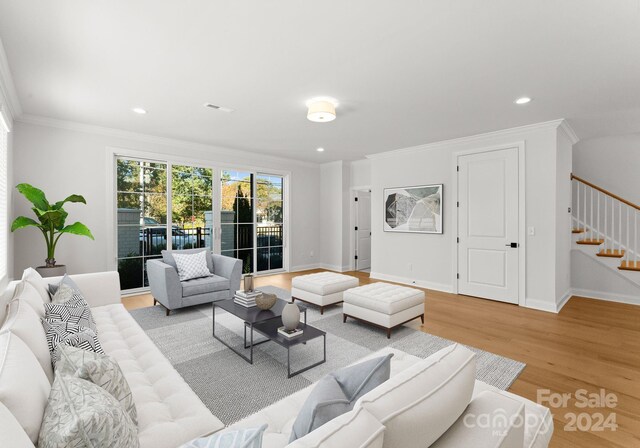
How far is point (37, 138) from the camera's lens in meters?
4.18

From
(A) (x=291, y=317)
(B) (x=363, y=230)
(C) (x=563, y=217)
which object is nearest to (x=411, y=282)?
(B) (x=363, y=230)

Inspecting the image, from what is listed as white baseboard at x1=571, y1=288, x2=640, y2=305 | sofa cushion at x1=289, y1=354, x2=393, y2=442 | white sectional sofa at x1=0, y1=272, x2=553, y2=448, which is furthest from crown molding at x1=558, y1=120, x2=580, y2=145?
sofa cushion at x1=289, y1=354, x2=393, y2=442

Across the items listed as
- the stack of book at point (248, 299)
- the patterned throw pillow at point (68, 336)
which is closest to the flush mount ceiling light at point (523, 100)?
the stack of book at point (248, 299)

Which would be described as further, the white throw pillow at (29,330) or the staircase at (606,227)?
the staircase at (606,227)

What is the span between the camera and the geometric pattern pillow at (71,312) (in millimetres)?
1914

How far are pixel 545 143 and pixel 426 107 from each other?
6.26 feet

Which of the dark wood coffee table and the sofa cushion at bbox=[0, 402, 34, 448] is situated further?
the dark wood coffee table

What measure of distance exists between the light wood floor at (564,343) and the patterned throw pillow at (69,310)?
2.39 metres

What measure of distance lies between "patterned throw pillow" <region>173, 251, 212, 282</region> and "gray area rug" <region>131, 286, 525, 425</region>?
0.52 metres

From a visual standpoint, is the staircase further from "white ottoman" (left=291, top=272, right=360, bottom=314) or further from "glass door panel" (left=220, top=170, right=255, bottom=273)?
"glass door panel" (left=220, top=170, right=255, bottom=273)

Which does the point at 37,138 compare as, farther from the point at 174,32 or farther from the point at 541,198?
the point at 541,198

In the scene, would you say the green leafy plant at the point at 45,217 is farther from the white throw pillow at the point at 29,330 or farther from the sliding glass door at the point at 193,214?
the white throw pillow at the point at 29,330

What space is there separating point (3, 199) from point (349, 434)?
14.7 feet

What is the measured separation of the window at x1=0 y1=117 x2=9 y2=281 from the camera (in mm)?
3254
